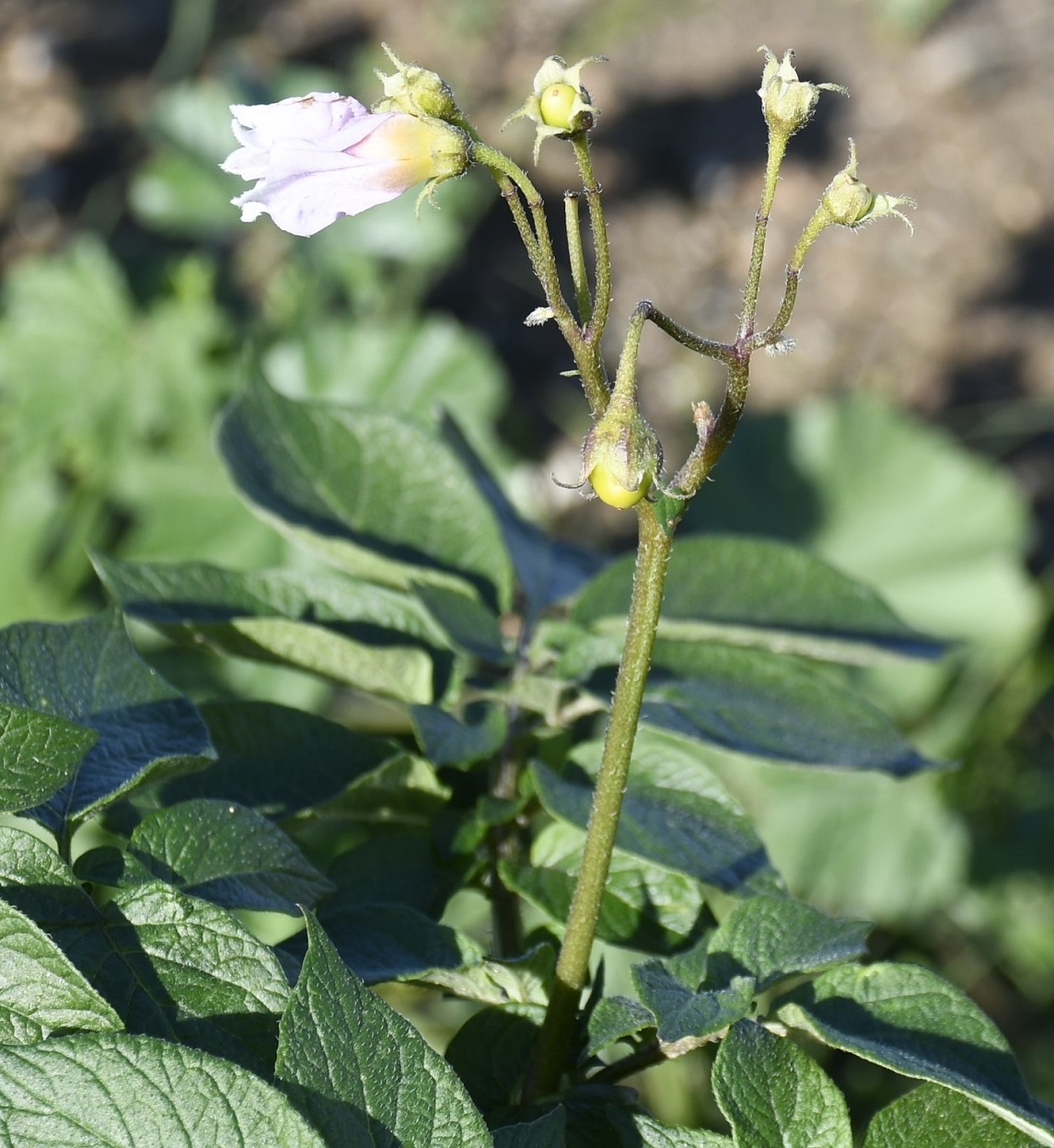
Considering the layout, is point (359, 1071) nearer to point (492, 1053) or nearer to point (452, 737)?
point (492, 1053)

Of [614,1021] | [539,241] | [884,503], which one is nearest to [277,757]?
[614,1021]

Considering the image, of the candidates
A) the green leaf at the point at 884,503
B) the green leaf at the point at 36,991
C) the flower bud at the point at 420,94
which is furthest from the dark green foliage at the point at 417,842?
the green leaf at the point at 884,503

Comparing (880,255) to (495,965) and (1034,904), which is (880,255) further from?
(495,965)

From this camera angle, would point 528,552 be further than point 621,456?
Yes

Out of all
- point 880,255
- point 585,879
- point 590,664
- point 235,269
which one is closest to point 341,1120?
point 585,879

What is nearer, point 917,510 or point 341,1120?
point 341,1120

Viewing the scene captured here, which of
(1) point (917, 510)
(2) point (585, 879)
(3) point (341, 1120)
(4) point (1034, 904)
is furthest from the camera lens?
(1) point (917, 510)

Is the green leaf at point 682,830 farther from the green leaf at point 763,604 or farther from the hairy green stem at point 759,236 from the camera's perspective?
the hairy green stem at point 759,236
